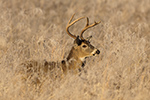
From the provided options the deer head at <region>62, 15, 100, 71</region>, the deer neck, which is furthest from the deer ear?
the deer neck

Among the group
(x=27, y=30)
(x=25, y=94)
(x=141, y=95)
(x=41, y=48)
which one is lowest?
(x=141, y=95)

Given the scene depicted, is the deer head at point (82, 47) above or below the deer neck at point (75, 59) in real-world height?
above

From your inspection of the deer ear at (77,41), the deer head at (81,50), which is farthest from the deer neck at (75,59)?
the deer ear at (77,41)

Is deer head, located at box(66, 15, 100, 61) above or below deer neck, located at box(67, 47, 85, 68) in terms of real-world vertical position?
above

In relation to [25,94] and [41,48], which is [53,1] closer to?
[41,48]

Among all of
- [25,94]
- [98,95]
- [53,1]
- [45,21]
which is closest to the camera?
[98,95]

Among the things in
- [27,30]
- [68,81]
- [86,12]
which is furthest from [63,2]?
[68,81]

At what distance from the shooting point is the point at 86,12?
1539 cm

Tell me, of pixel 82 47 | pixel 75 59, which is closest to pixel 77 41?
pixel 82 47

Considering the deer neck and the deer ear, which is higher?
the deer ear

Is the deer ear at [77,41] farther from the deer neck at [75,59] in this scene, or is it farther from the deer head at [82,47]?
the deer neck at [75,59]

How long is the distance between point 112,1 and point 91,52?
9992 mm

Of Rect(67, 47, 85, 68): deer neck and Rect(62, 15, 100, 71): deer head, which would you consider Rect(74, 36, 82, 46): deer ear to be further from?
Rect(67, 47, 85, 68): deer neck

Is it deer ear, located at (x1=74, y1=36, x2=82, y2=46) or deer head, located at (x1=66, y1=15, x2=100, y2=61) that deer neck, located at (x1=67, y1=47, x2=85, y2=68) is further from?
deer ear, located at (x1=74, y1=36, x2=82, y2=46)
